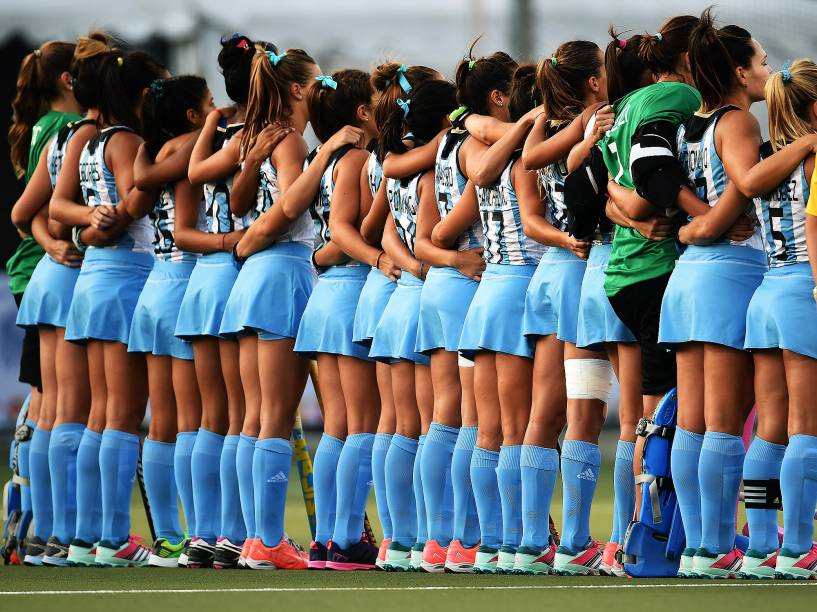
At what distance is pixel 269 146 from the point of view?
26.0ft

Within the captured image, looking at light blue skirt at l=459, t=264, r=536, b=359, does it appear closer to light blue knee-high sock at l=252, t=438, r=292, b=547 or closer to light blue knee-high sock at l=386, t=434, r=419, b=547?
light blue knee-high sock at l=386, t=434, r=419, b=547

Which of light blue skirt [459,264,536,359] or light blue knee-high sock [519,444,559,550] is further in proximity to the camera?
light blue skirt [459,264,536,359]

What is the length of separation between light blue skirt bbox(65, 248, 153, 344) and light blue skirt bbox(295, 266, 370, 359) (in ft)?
3.66

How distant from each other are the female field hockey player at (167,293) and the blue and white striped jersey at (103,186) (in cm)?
17

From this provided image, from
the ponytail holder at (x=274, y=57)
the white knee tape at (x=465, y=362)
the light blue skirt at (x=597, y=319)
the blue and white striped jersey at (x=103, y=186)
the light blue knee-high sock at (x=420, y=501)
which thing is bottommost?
the light blue knee-high sock at (x=420, y=501)

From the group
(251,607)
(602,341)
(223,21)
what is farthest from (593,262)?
(223,21)

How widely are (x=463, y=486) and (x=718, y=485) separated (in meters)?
1.27

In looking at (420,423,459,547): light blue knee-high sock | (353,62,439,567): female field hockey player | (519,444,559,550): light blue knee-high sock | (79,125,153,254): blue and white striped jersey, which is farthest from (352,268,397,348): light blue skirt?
(79,125,153,254): blue and white striped jersey

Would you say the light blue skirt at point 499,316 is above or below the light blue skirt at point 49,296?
below

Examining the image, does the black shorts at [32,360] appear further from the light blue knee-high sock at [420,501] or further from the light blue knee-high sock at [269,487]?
the light blue knee-high sock at [420,501]

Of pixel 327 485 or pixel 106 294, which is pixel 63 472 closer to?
pixel 106 294

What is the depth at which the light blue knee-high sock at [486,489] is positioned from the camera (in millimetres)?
7129

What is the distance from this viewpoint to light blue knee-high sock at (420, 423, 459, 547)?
24.0 feet

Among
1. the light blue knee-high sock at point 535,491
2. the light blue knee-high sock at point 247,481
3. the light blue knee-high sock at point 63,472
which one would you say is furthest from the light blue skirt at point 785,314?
the light blue knee-high sock at point 63,472
